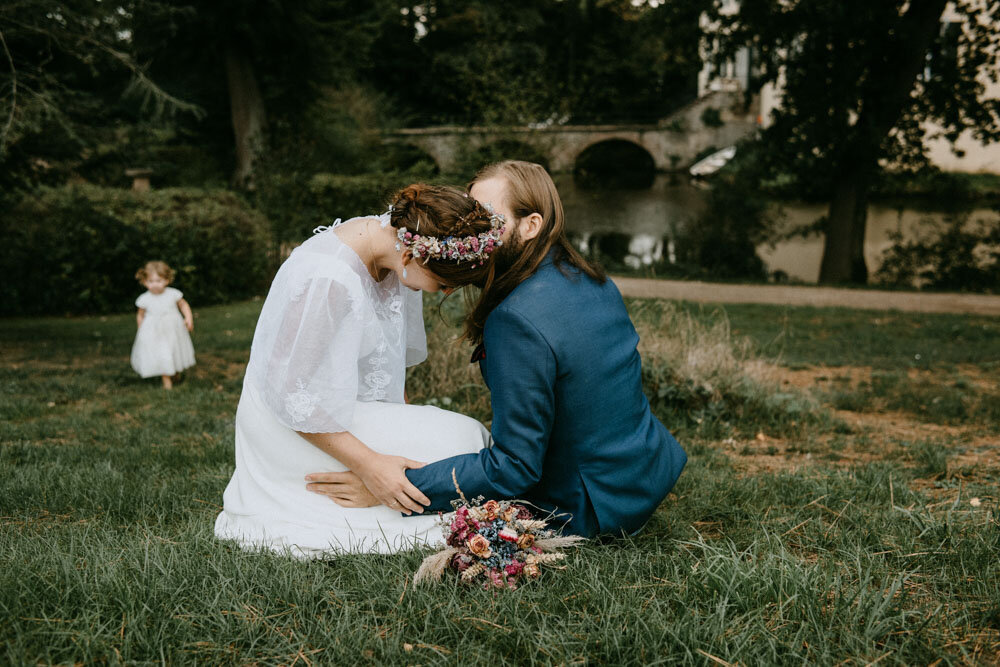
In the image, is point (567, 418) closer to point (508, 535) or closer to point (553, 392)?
point (553, 392)

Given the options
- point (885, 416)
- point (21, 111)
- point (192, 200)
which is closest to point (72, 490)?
→ point (21, 111)

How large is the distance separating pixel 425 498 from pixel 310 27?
20.0 meters

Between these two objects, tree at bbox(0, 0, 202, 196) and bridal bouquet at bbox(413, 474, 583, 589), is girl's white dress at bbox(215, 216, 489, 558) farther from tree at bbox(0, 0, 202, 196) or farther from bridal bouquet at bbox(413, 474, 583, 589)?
tree at bbox(0, 0, 202, 196)

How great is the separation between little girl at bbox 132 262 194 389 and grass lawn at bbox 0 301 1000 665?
1.02 metres

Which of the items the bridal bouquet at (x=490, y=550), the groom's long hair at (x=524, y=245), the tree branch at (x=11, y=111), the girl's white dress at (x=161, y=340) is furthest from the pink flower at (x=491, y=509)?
the tree branch at (x=11, y=111)

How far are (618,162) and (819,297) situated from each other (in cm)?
2962

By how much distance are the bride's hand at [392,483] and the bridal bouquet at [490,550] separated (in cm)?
23

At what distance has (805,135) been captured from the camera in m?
16.7

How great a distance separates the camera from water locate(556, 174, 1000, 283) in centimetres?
2133

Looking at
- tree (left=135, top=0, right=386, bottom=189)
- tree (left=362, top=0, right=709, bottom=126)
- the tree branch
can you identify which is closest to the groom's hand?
the tree branch

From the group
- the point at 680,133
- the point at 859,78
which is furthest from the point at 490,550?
the point at 680,133

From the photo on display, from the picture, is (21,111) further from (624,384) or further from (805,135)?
(805,135)

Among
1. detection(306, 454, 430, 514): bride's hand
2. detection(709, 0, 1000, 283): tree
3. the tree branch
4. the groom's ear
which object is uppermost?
detection(709, 0, 1000, 283): tree

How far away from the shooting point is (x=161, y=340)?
23.2 ft
